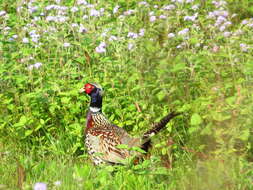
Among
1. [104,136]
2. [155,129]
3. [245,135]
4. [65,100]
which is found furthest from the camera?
[65,100]

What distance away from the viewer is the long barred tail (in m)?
5.09

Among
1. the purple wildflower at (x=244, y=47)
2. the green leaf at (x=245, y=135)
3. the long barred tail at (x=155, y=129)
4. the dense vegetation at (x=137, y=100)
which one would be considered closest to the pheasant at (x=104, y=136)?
the long barred tail at (x=155, y=129)

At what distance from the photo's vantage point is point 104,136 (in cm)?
556

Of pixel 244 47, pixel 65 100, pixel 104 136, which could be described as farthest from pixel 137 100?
pixel 244 47

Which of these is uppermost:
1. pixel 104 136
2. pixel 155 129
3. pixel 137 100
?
pixel 155 129

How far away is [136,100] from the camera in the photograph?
591 centimetres

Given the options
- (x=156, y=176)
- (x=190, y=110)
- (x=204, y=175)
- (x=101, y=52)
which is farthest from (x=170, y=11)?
(x=204, y=175)

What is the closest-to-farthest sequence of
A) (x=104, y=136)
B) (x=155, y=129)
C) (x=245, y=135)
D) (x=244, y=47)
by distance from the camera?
(x=245, y=135), (x=155, y=129), (x=104, y=136), (x=244, y=47)

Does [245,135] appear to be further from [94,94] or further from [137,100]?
[94,94]

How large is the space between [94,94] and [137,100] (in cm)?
45

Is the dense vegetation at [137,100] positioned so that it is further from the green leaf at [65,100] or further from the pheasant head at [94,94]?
the pheasant head at [94,94]

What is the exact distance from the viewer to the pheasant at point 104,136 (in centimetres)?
526

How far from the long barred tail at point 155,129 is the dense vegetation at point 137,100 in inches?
4.2

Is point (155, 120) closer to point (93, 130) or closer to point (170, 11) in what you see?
point (93, 130)
